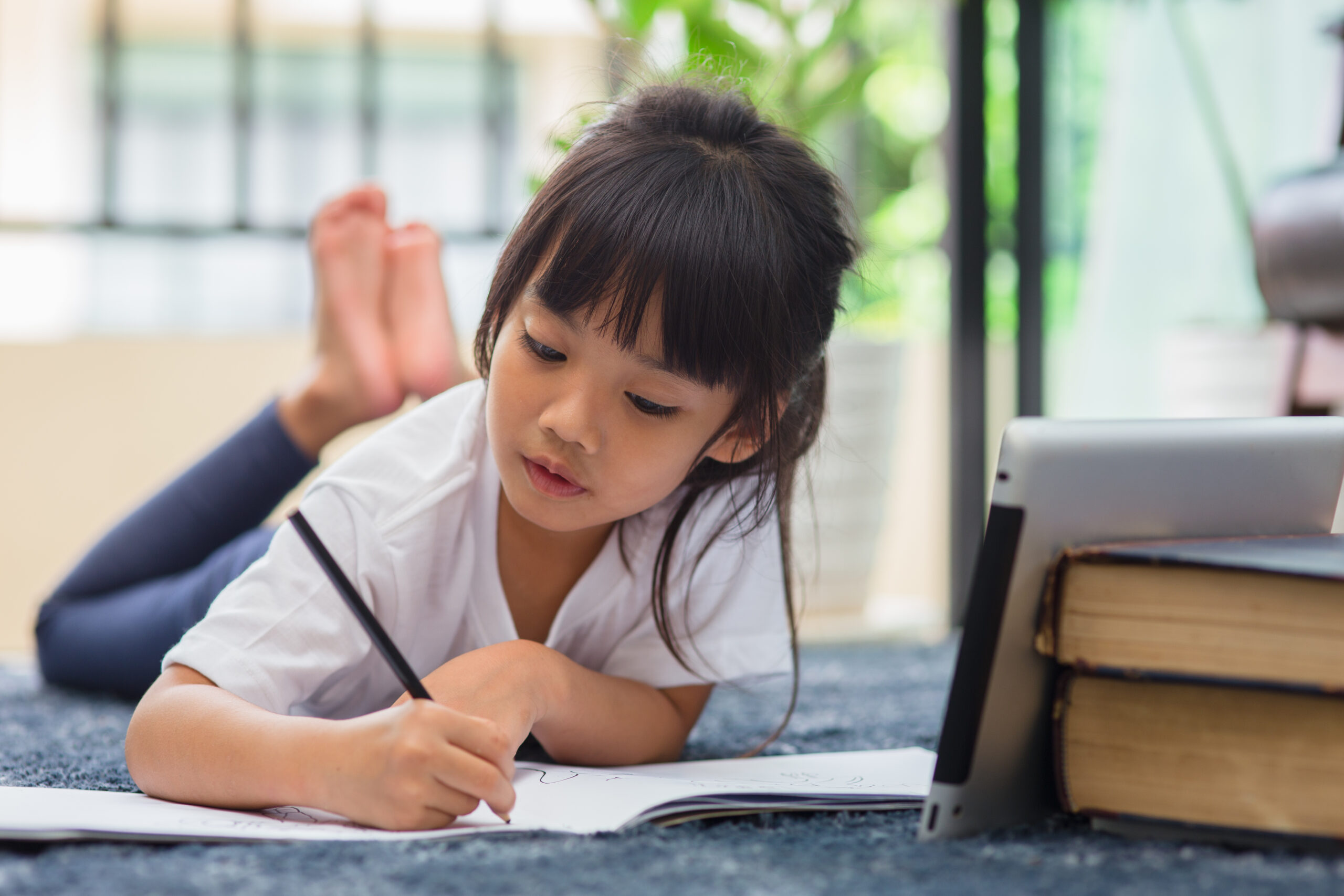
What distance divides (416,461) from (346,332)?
1.57 ft

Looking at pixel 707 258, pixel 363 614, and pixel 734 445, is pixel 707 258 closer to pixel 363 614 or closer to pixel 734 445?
pixel 734 445

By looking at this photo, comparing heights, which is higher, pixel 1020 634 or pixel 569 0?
pixel 569 0

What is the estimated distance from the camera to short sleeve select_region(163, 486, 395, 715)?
55 centimetres

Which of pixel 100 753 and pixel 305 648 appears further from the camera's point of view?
pixel 100 753

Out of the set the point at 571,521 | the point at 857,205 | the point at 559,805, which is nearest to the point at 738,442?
the point at 571,521

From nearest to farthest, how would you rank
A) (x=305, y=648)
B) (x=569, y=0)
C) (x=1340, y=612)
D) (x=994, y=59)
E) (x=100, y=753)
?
1. (x=1340, y=612)
2. (x=305, y=648)
3. (x=100, y=753)
4. (x=994, y=59)
5. (x=569, y=0)

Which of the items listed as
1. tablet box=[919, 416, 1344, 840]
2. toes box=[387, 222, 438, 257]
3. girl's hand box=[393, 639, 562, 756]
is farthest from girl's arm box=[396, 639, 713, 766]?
toes box=[387, 222, 438, 257]

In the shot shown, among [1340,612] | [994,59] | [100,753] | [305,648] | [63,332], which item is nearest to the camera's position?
[1340,612]

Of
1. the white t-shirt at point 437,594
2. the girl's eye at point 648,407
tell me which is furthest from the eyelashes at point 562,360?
the white t-shirt at point 437,594

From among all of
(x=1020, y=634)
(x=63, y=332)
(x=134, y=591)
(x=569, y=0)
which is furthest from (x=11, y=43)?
(x=1020, y=634)

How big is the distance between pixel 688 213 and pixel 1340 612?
13.1 inches

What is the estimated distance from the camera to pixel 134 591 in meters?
0.99

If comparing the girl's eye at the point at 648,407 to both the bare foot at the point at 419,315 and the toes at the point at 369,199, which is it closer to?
the bare foot at the point at 419,315

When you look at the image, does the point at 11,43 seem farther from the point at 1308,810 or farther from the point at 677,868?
the point at 1308,810
